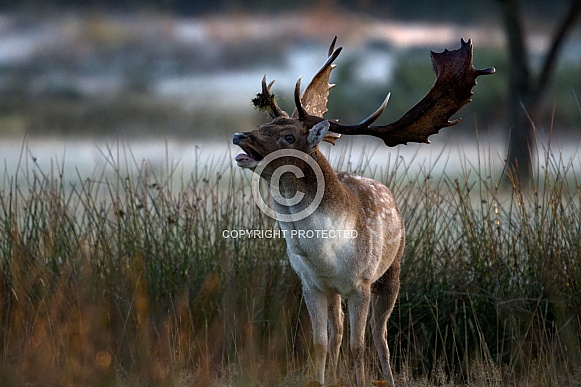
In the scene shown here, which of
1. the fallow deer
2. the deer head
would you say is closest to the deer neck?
the fallow deer

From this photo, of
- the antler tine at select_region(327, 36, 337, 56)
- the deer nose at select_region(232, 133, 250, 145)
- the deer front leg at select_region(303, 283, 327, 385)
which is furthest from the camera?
the antler tine at select_region(327, 36, 337, 56)

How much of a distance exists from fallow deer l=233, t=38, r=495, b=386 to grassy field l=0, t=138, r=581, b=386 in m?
1.03

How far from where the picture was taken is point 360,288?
19.0ft

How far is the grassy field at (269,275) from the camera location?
23.5ft

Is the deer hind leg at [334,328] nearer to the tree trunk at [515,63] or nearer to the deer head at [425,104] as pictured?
the deer head at [425,104]

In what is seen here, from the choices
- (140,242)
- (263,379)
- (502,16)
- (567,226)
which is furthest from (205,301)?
(502,16)

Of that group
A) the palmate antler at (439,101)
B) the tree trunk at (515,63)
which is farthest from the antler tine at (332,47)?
the tree trunk at (515,63)

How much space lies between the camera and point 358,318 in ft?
19.2

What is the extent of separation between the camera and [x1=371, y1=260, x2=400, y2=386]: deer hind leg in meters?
6.45

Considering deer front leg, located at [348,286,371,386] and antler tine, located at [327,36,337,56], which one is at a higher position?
antler tine, located at [327,36,337,56]

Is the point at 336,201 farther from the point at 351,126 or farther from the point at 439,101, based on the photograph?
the point at 439,101

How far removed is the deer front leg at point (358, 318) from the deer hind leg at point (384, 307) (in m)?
0.49

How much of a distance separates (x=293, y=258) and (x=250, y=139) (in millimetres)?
A: 929

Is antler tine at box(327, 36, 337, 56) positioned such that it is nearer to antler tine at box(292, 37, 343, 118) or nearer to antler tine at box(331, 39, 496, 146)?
antler tine at box(292, 37, 343, 118)
